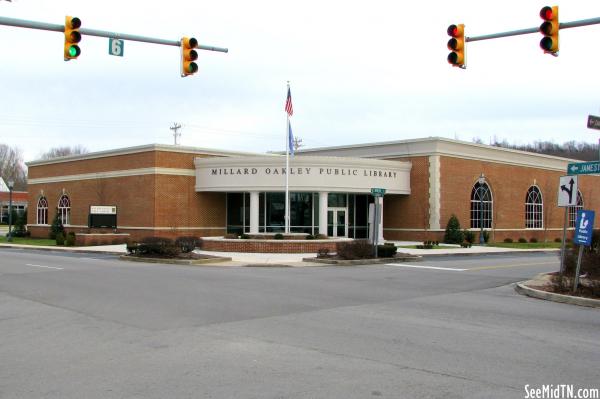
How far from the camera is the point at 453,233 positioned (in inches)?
1551

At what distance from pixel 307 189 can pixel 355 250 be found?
45.1 ft

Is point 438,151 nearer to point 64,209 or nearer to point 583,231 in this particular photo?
point 583,231

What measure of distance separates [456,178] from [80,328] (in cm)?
3608

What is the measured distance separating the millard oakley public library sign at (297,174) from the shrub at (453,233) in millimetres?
4400

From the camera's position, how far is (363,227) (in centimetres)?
4312

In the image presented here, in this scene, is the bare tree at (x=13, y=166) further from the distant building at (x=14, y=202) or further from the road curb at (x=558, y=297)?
the road curb at (x=558, y=297)

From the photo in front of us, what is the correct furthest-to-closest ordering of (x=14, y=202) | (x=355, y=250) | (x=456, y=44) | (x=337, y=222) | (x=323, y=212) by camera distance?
(x=14, y=202), (x=337, y=222), (x=323, y=212), (x=355, y=250), (x=456, y=44)

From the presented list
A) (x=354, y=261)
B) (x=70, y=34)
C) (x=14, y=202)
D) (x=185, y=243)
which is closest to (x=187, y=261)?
(x=185, y=243)

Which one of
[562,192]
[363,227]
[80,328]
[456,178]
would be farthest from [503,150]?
[80,328]

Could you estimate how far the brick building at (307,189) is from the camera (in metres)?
39.2

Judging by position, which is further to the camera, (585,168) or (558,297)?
(585,168)

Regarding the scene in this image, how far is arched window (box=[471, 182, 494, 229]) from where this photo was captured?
4444cm

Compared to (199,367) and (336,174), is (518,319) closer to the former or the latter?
(199,367)

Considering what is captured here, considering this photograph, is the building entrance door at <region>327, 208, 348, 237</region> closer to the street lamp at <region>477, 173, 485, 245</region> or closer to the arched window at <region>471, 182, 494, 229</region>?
the street lamp at <region>477, 173, 485, 245</region>
